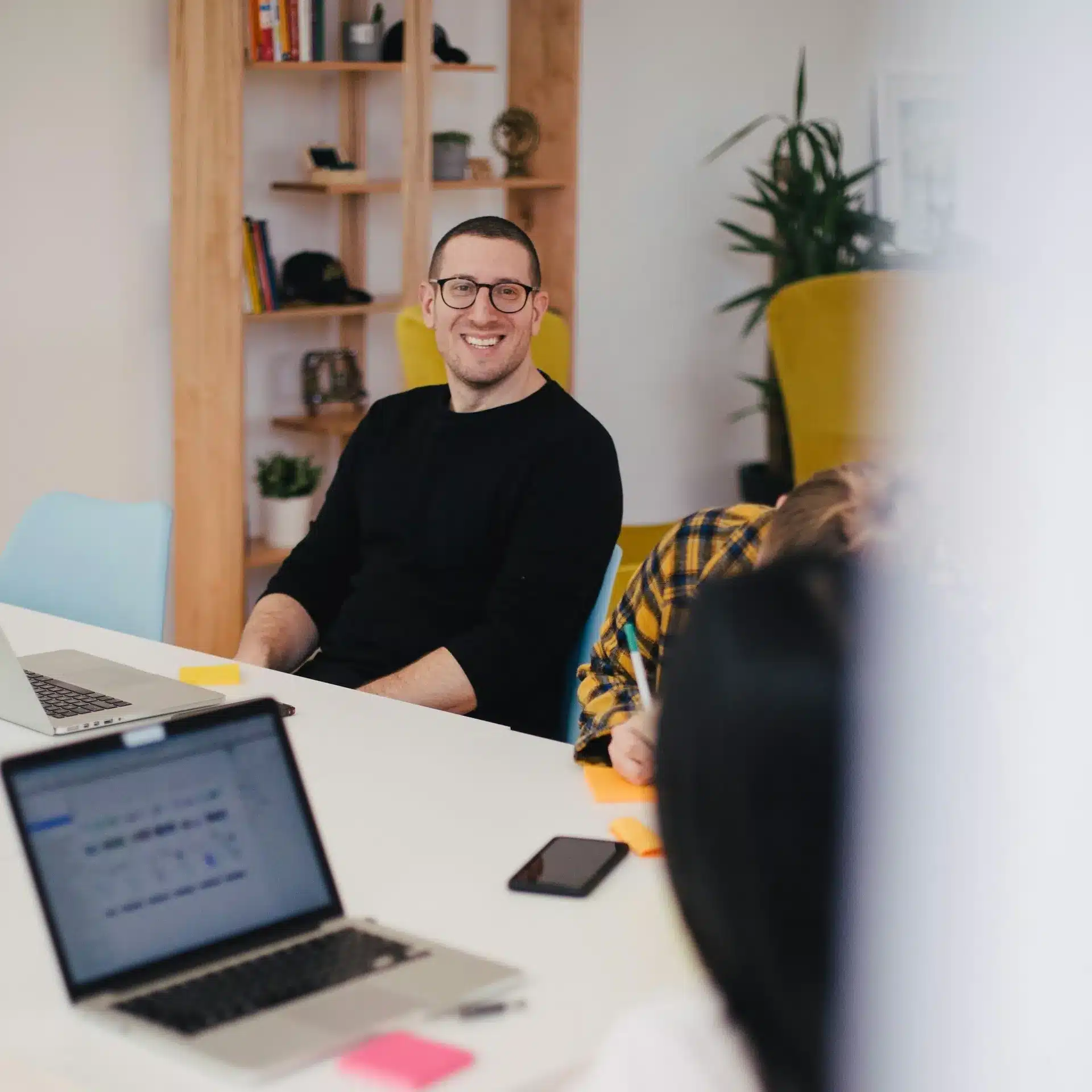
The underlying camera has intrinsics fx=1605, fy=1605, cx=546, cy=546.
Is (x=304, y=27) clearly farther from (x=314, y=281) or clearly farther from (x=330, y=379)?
(x=330, y=379)

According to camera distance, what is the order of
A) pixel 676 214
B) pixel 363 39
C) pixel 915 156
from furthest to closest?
1. pixel 915 156
2. pixel 676 214
3. pixel 363 39

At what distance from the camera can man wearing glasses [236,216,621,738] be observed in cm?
253

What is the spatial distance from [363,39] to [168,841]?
10.9 feet

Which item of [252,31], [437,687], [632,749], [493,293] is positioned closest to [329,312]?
[252,31]

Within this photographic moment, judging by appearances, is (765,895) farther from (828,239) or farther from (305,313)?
(828,239)

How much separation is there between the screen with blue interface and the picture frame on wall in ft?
15.7

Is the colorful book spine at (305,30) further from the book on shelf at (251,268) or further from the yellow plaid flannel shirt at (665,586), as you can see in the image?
the yellow plaid flannel shirt at (665,586)

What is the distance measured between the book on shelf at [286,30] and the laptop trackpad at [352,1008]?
10.5 feet

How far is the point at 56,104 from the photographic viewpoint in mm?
3953

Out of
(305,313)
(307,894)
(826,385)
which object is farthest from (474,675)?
(826,385)

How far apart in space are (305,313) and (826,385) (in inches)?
56.6

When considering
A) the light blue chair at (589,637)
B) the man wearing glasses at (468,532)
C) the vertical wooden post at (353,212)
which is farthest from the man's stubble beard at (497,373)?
the vertical wooden post at (353,212)

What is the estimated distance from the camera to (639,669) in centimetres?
187

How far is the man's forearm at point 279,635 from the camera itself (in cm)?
271
